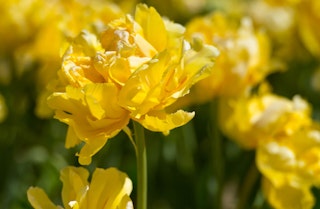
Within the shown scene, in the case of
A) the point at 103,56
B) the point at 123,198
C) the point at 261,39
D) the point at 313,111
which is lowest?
the point at 313,111

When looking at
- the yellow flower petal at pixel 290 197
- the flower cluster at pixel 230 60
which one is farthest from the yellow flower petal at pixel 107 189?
the flower cluster at pixel 230 60

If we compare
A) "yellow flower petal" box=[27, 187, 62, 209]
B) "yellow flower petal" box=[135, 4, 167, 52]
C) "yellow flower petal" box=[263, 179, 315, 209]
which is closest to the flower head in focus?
"yellow flower petal" box=[27, 187, 62, 209]

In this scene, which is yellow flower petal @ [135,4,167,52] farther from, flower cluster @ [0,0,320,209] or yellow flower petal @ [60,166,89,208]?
yellow flower petal @ [60,166,89,208]

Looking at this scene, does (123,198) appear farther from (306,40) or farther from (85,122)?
(306,40)

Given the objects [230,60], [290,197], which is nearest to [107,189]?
[290,197]

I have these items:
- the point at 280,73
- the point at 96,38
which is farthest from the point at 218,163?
the point at 280,73

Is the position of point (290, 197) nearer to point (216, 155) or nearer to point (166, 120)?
point (216, 155)
